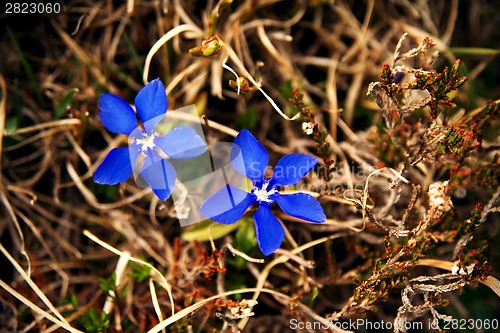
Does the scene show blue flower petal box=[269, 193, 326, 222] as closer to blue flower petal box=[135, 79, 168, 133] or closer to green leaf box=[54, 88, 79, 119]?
blue flower petal box=[135, 79, 168, 133]

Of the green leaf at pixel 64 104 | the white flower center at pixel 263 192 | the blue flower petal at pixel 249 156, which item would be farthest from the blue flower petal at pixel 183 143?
the green leaf at pixel 64 104

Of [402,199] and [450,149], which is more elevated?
[450,149]

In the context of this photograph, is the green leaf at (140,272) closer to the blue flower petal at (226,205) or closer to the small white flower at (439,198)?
the blue flower petal at (226,205)

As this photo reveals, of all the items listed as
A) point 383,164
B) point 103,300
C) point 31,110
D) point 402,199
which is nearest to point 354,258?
point 402,199

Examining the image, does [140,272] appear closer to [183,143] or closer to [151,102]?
[183,143]

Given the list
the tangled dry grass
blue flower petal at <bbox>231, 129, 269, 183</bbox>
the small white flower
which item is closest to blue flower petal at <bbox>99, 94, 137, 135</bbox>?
the tangled dry grass

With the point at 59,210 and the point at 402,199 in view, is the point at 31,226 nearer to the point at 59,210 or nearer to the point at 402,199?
the point at 59,210

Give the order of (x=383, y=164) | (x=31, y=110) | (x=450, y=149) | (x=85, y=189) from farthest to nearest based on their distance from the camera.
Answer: (x=31, y=110), (x=85, y=189), (x=383, y=164), (x=450, y=149)
